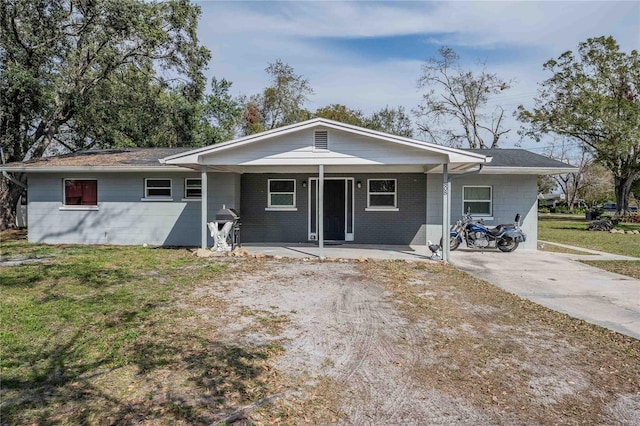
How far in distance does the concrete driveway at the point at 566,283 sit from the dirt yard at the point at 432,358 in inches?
22.3

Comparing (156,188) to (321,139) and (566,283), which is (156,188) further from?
(566,283)

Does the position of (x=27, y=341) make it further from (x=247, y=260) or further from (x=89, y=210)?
(x=89, y=210)

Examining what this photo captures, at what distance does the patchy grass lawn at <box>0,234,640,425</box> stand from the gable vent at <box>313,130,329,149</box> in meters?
4.28

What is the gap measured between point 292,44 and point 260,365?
14.4 metres

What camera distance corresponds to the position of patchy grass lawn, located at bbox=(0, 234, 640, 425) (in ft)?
9.98

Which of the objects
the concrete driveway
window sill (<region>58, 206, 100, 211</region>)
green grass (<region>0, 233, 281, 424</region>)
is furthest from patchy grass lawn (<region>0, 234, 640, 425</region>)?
window sill (<region>58, 206, 100, 211</region>)

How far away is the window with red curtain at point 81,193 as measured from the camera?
1329 cm

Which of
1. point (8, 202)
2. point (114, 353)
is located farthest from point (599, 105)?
point (8, 202)

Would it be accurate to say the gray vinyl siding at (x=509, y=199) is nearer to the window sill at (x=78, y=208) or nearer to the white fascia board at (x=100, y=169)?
the white fascia board at (x=100, y=169)

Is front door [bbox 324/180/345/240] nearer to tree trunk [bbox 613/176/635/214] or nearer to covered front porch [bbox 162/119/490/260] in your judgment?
covered front porch [bbox 162/119/490/260]

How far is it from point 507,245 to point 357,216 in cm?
457

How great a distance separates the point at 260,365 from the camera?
381 centimetres

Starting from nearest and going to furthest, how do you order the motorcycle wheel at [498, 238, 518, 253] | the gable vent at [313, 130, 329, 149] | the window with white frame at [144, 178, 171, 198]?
the gable vent at [313, 130, 329, 149]
the motorcycle wheel at [498, 238, 518, 253]
the window with white frame at [144, 178, 171, 198]

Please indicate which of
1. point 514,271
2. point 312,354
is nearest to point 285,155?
point 514,271
